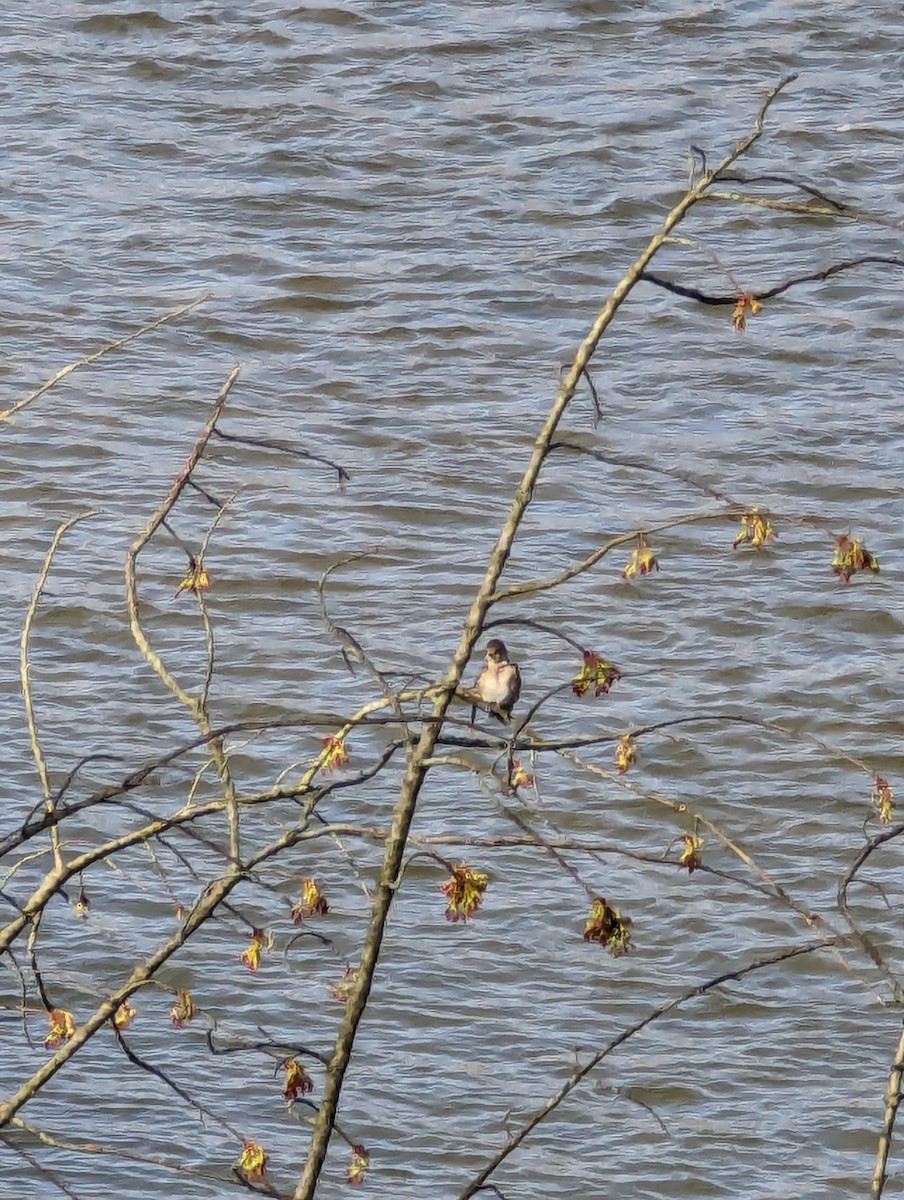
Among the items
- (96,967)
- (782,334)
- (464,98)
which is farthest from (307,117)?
(96,967)

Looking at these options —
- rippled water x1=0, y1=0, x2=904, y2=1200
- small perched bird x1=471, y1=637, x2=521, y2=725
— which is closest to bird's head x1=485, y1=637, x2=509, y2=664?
small perched bird x1=471, y1=637, x2=521, y2=725

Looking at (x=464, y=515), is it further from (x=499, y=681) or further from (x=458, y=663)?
A: (x=458, y=663)

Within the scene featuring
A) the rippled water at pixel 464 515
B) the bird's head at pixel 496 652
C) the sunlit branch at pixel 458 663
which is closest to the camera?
the sunlit branch at pixel 458 663

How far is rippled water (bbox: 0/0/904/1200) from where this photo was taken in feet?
16.8

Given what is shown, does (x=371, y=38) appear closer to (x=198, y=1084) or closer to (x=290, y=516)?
(x=290, y=516)

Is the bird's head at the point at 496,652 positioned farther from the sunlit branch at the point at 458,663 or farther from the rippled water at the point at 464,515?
the sunlit branch at the point at 458,663

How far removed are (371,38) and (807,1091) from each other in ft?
26.3

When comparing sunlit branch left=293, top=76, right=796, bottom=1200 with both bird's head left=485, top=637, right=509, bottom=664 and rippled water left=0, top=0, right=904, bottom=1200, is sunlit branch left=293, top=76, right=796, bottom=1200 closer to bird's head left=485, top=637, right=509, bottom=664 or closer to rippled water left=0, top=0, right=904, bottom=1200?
rippled water left=0, top=0, right=904, bottom=1200

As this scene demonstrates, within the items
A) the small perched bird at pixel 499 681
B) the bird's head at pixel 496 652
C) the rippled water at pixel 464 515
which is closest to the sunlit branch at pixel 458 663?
the rippled water at pixel 464 515

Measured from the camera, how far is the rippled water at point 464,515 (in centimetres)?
512

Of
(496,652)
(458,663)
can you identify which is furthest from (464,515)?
(458,663)

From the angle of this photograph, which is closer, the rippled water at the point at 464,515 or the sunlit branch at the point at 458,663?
the sunlit branch at the point at 458,663

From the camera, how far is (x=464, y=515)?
8156mm

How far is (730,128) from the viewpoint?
10820mm
